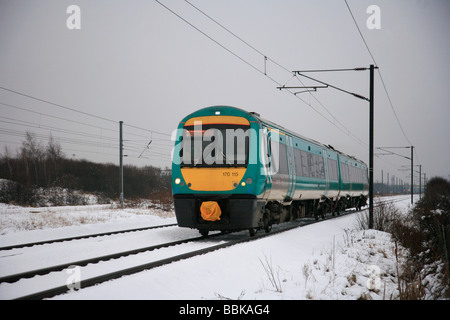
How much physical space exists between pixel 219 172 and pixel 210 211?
1039mm

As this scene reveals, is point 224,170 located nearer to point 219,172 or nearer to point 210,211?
point 219,172

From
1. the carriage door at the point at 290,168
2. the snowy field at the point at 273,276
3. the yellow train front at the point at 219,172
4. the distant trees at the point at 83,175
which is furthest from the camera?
the distant trees at the point at 83,175

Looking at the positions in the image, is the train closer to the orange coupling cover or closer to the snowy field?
the orange coupling cover

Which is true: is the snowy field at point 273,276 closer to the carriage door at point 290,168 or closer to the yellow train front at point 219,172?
the yellow train front at point 219,172

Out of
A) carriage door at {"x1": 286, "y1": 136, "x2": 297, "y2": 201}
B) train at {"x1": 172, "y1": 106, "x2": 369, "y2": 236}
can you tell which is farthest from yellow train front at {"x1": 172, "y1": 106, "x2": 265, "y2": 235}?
carriage door at {"x1": 286, "y1": 136, "x2": 297, "y2": 201}

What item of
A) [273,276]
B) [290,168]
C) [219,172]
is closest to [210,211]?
[219,172]

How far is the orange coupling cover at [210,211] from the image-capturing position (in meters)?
11.5

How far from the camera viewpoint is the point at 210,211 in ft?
37.7

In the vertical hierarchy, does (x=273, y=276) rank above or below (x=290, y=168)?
below

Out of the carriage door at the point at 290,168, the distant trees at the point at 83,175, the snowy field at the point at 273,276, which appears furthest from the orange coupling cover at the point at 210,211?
the distant trees at the point at 83,175

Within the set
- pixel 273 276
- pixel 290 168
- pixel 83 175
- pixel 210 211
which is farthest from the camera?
pixel 83 175

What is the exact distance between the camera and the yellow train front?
1145 cm

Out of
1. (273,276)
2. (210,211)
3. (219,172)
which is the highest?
(219,172)
